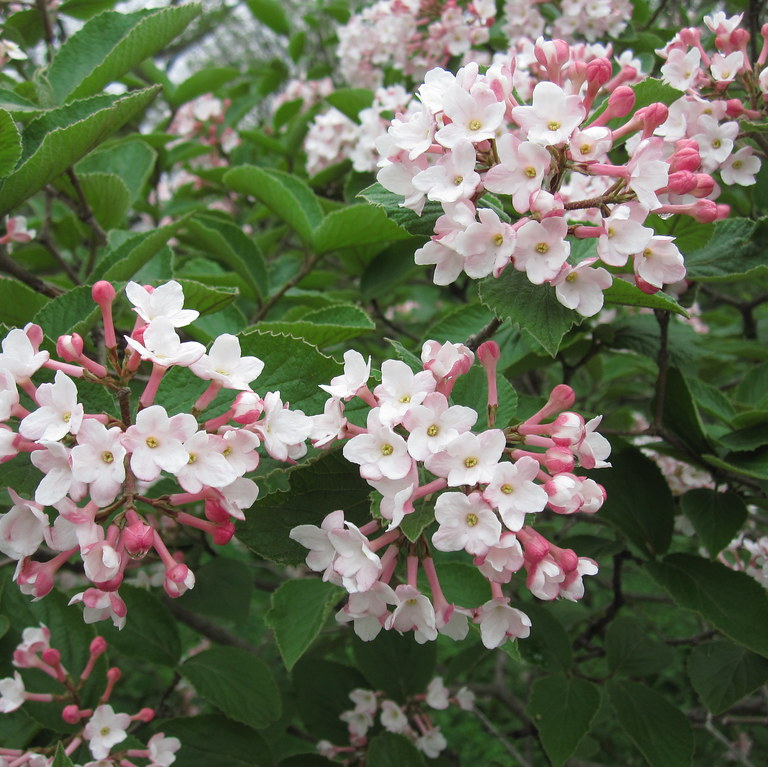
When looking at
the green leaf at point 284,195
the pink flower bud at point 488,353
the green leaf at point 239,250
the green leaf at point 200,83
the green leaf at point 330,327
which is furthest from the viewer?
the green leaf at point 200,83

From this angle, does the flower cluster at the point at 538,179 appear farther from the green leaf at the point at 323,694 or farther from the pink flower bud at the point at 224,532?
the green leaf at the point at 323,694

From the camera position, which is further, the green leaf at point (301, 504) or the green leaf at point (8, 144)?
the green leaf at point (8, 144)

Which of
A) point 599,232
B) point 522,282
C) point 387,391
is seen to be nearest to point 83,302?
point 387,391

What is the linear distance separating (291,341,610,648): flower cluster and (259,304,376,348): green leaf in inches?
12.8

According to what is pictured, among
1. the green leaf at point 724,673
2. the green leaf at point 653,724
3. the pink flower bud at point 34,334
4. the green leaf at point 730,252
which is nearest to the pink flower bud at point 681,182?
the green leaf at point 730,252

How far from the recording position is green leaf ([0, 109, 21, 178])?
136 centimetres

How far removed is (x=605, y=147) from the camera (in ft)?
3.79

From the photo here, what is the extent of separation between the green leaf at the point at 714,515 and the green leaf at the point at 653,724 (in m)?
0.51

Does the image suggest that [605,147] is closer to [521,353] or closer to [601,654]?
[521,353]

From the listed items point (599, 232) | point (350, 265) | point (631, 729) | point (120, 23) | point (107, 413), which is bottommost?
point (631, 729)

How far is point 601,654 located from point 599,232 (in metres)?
1.77

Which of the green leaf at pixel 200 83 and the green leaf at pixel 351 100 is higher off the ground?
the green leaf at pixel 200 83

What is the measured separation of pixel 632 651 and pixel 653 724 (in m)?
0.32

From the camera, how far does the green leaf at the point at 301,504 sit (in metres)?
1.21
